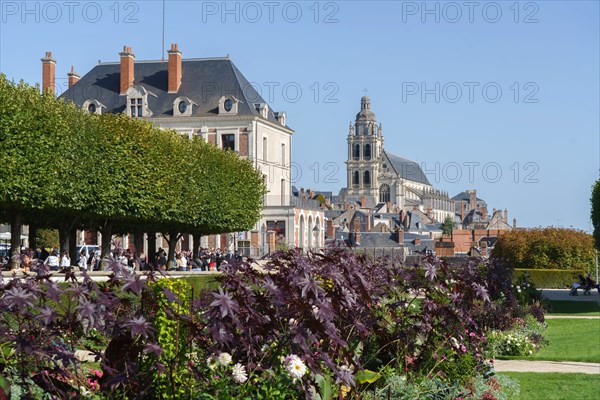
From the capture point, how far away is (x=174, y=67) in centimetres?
6253

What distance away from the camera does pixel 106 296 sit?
6.25 m

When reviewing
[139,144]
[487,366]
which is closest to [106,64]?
[139,144]

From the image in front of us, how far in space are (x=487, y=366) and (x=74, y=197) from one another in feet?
82.1

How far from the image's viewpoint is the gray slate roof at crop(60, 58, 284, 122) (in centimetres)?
6253

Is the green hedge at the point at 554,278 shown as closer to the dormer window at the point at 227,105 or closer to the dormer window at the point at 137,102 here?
the dormer window at the point at 227,105

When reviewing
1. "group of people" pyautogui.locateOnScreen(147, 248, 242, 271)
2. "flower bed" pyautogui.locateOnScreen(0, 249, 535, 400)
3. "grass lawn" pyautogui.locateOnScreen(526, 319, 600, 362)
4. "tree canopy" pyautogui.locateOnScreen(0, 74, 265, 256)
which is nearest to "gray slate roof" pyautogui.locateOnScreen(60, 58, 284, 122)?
"group of people" pyautogui.locateOnScreen(147, 248, 242, 271)

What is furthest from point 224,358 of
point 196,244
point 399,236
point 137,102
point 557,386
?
point 399,236

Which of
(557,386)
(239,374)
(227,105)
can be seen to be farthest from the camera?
(227,105)

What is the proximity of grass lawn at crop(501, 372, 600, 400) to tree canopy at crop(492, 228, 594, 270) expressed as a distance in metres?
37.8

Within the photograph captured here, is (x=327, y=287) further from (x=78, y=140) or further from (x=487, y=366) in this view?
(x=78, y=140)

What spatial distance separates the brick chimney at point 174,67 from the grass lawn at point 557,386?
168 ft

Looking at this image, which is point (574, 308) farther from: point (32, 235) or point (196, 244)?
point (196, 244)

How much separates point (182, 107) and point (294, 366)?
57.3 m

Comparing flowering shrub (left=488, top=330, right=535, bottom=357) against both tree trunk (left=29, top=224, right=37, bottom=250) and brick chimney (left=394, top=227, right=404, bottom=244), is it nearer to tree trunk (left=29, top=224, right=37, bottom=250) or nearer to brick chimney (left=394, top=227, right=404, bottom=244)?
tree trunk (left=29, top=224, right=37, bottom=250)
